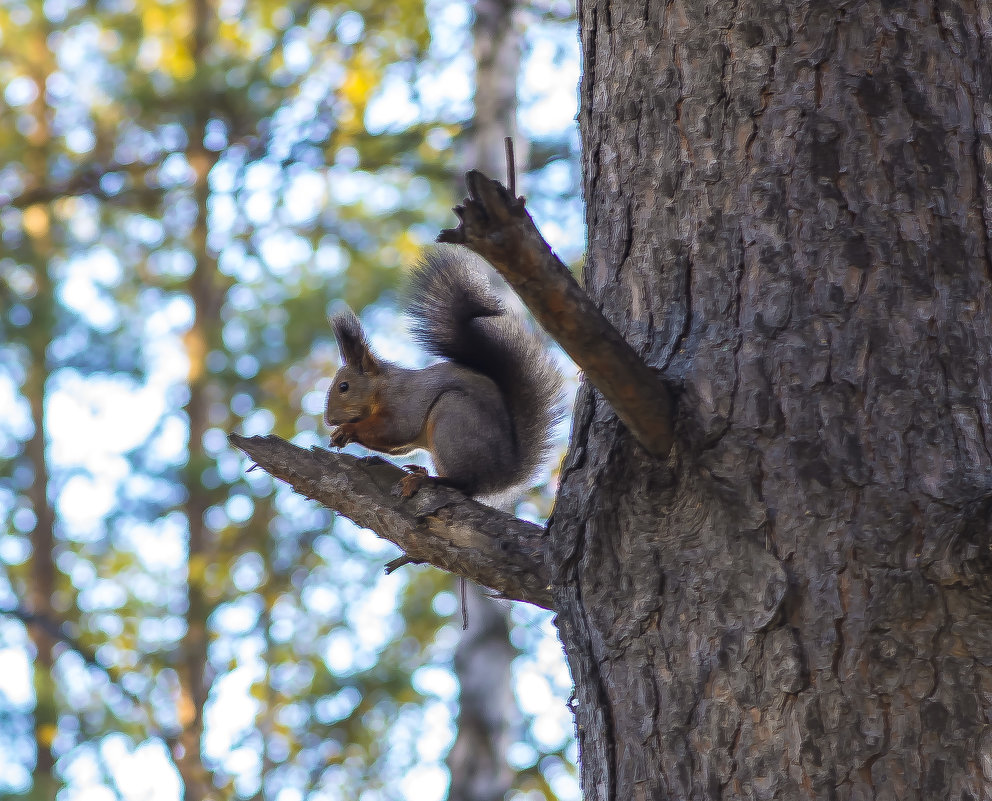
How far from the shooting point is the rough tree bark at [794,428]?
0.97m

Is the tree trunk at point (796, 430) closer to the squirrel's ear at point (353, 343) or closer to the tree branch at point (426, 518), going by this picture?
the tree branch at point (426, 518)

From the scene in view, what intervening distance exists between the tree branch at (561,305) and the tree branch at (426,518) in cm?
28

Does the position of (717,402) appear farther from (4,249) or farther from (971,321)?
(4,249)

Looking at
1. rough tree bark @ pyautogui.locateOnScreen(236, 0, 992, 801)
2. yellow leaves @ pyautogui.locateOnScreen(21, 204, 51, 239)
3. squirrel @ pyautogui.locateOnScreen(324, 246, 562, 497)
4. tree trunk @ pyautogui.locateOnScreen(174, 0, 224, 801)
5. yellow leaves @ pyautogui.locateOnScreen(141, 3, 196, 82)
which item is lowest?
rough tree bark @ pyautogui.locateOnScreen(236, 0, 992, 801)

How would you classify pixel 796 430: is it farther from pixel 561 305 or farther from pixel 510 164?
pixel 510 164

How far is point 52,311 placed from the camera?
718 centimetres

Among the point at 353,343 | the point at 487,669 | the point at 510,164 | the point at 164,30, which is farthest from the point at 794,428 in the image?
the point at 164,30

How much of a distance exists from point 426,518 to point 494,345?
643mm

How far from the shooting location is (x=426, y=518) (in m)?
1.38

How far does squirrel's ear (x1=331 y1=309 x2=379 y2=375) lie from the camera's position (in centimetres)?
227

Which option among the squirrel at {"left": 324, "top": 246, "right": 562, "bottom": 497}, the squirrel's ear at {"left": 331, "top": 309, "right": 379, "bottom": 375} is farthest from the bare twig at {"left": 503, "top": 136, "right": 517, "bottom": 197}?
the squirrel's ear at {"left": 331, "top": 309, "right": 379, "bottom": 375}

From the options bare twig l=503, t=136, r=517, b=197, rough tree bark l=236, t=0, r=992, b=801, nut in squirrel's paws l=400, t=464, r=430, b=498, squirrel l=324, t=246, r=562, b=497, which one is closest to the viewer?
bare twig l=503, t=136, r=517, b=197

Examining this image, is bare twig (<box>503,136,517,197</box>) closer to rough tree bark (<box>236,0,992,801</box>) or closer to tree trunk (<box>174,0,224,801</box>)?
rough tree bark (<box>236,0,992,801</box>)

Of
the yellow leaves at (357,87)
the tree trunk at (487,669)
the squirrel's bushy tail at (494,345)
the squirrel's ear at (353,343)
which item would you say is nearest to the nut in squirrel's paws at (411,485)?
the squirrel's bushy tail at (494,345)
